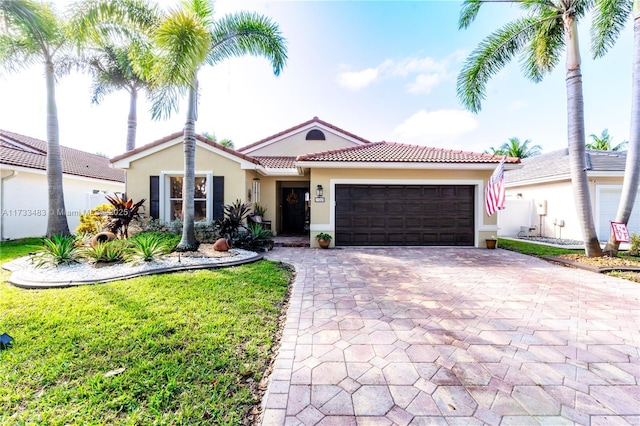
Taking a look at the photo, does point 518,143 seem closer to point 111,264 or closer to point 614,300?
point 614,300

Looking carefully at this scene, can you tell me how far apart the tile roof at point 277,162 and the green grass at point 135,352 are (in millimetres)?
9178

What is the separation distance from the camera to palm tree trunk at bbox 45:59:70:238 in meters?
9.37

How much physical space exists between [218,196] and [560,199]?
17.2 metres

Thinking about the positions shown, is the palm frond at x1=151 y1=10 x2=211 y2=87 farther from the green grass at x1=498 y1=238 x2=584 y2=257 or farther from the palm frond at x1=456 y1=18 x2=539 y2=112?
the green grass at x1=498 y1=238 x2=584 y2=257

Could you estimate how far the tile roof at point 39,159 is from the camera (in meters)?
11.9

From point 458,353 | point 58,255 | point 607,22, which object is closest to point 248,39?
point 58,255

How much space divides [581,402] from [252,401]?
3.03 m

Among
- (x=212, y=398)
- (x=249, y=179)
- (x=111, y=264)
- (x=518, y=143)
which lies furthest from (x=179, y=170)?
(x=518, y=143)

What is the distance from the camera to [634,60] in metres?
7.56

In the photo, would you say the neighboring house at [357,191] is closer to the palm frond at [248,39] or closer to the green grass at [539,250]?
the green grass at [539,250]

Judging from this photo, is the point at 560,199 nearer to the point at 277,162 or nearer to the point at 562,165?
the point at 562,165

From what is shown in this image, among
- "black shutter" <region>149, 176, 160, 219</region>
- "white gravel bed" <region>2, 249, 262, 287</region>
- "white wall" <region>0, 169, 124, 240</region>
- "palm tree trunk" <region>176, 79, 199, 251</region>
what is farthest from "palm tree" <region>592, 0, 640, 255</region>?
"white wall" <region>0, 169, 124, 240</region>

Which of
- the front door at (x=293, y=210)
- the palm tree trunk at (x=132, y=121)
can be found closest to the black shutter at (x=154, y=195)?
the front door at (x=293, y=210)

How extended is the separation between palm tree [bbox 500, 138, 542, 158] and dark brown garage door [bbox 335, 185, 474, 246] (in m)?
25.1
